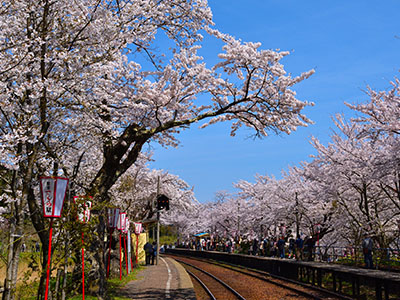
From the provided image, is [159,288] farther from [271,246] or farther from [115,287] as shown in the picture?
[271,246]

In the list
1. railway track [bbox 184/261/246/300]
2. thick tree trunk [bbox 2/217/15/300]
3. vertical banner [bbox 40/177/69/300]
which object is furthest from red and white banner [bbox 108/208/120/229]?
thick tree trunk [bbox 2/217/15/300]

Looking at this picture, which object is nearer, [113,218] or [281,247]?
[113,218]

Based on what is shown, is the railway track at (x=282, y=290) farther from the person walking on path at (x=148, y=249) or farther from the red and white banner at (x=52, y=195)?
the person walking on path at (x=148, y=249)

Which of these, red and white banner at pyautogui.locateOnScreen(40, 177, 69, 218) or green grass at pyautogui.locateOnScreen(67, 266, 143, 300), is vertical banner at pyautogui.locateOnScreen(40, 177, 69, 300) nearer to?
red and white banner at pyautogui.locateOnScreen(40, 177, 69, 218)

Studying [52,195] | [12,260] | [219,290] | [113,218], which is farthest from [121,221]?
[12,260]

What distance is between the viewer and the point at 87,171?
59.8ft

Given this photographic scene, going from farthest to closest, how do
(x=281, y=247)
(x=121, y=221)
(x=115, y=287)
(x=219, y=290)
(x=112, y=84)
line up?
(x=281, y=247) → (x=121, y=221) → (x=219, y=290) → (x=115, y=287) → (x=112, y=84)

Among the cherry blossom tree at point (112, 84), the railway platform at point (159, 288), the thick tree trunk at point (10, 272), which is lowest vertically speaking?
the railway platform at point (159, 288)

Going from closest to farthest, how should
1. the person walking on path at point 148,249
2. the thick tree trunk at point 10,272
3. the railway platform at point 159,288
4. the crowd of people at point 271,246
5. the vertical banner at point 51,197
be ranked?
1. the thick tree trunk at point 10,272
2. the vertical banner at point 51,197
3. the railway platform at point 159,288
4. the crowd of people at point 271,246
5. the person walking on path at point 148,249

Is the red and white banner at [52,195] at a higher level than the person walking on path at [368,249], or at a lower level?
higher

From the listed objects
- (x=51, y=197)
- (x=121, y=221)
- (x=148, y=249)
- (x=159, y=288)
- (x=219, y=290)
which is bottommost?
(x=219, y=290)

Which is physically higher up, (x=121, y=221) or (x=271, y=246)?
(x=121, y=221)

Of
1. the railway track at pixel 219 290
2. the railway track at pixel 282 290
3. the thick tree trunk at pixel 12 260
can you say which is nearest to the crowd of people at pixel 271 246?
the railway track at pixel 282 290

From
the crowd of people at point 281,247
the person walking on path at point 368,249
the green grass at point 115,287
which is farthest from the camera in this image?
the crowd of people at point 281,247
